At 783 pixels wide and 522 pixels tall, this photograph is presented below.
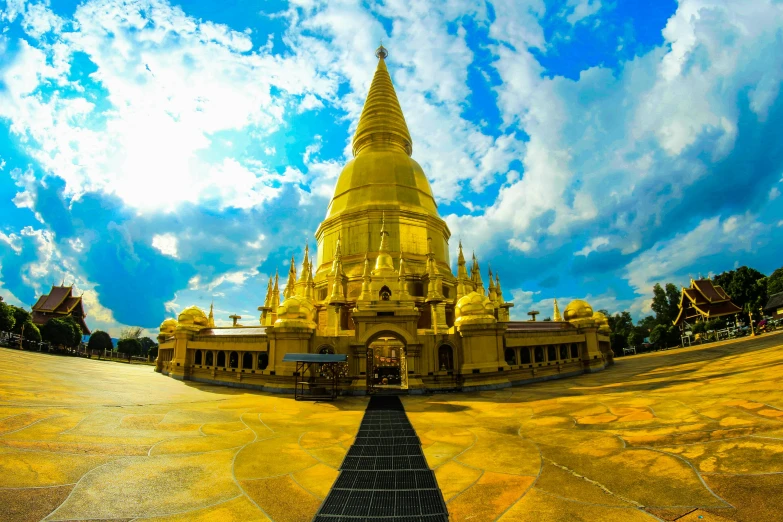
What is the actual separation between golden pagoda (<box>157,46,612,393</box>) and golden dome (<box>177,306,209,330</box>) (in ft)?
0.27

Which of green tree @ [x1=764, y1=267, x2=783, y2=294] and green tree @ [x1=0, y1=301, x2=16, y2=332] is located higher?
green tree @ [x1=764, y1=267, x2=783, y2=294]

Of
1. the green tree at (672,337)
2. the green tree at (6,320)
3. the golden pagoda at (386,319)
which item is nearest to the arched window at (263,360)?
the golden pagoda at (386,319)

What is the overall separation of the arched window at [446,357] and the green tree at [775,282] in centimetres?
5239

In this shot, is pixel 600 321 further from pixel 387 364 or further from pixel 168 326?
pixel 168 326

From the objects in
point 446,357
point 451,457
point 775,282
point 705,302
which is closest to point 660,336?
point 705,302

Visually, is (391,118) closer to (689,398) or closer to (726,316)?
(689,398)

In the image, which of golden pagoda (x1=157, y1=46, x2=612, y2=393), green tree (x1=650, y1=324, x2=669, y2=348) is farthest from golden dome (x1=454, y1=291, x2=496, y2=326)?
green tree (x1=650, y1=324, x2=669, y2=348)

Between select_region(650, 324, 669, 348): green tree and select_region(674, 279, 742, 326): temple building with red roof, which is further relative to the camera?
select_region(674, 279, 742, 326): temple building with red roof

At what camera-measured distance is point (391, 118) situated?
4162cm

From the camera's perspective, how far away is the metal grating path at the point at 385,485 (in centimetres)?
505

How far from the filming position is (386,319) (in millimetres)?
20078

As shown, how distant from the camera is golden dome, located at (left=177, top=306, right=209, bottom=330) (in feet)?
83.3

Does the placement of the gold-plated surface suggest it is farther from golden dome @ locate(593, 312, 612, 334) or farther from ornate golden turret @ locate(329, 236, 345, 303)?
golden dome @ locate(593, 312, 612, 334)

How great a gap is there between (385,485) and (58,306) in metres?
63.7
